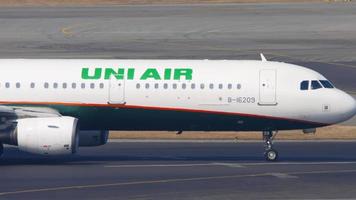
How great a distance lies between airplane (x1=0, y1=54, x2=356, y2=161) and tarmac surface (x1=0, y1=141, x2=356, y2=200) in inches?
63.1

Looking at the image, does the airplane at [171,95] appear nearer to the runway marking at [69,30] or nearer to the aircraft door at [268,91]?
the aircraft door at [268,91]

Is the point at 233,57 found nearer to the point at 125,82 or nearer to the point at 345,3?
the point at 125,82

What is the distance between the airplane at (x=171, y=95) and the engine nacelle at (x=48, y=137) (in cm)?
116

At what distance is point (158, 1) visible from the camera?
125 metres

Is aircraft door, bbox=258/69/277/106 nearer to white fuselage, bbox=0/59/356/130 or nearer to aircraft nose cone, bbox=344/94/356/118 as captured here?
white fuselage, bbox=0/59/356/130

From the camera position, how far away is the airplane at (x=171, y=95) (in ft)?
136

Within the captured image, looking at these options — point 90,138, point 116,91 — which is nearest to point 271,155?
point 116,91

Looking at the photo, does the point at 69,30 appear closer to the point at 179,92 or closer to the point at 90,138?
the point at 90,138

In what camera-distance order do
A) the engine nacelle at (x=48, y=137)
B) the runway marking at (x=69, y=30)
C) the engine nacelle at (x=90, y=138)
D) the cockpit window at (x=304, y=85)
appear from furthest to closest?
the runway marking at (x=69, y=30) → the engine nacelle at (x=90, y=138) → the cockpit window at (x=304, y=85) → the engine nacelle at (x=48, y=137)

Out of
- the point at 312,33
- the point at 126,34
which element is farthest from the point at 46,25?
the point at 312,33

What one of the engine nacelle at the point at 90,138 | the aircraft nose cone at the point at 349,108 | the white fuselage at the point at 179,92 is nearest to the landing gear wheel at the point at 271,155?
the white fuselage at the point at 179,92

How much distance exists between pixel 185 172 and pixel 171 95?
3.39m

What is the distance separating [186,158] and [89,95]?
4508 mm

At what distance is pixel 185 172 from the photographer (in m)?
39.3
